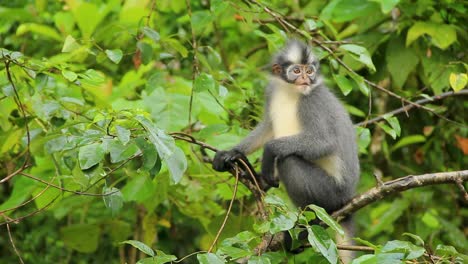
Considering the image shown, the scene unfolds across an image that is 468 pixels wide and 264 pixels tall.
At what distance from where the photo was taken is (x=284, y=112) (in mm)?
6004

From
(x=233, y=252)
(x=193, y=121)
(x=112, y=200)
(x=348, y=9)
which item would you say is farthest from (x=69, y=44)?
(x=348, y=9)

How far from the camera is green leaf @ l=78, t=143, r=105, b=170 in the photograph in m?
3.42

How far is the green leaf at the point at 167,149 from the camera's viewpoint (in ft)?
10.9

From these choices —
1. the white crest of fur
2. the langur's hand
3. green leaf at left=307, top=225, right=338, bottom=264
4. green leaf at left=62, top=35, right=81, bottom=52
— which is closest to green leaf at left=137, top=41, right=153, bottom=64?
green leaf at left=62, top=35, right=81, bottom=52

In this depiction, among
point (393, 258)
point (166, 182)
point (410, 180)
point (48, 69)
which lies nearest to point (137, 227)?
point (166, 182)

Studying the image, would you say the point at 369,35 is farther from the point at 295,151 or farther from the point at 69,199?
the point at 69,199

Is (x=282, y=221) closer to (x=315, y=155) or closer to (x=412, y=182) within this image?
(x=412, y=182)

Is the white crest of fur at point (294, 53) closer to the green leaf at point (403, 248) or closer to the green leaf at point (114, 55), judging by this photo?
the green leaf at point (114, 55)

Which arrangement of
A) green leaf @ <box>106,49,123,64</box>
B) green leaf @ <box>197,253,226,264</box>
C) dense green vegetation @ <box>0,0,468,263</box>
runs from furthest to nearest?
green leaf @ <box>106,49,123,64</box> → dense green vegetation @ <box>0,0,468,263</box> → green leaf @ <box>197,253,226,264</box>

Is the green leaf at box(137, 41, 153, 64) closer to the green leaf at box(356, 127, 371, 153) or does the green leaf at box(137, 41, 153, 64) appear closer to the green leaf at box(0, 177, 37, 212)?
the green leaf at box(0, 177, 37, 212)

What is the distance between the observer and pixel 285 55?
5988mm

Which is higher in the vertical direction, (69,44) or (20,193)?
(69,44)

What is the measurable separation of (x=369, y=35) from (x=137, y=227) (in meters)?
2.83

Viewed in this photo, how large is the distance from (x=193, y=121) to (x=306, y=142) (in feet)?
3.03
